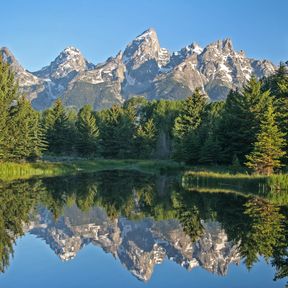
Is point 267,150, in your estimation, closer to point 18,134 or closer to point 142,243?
point 142,243

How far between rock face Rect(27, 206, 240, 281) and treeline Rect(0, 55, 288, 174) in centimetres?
2477

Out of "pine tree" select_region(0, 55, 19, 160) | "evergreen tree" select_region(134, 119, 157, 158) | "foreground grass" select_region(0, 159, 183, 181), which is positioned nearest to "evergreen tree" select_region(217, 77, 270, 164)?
"foreground grass" select_region(0, 159, 183, 181)

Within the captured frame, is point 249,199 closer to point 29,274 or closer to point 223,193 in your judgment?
point 223,193

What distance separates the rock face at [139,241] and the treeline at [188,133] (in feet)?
81.3

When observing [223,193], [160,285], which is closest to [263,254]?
→ [160,285]

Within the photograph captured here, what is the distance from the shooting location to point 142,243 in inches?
776

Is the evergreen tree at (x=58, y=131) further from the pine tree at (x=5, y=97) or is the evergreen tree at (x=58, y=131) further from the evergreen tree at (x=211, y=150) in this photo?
the evergreen tree at (x=211, y=150)

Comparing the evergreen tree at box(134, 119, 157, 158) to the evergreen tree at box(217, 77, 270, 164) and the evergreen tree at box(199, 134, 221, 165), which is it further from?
the evergreen tree at box(199, 134, 221, 165)

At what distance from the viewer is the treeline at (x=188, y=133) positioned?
49263 mm

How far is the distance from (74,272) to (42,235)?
287 inches

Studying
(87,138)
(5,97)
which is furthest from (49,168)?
(87,138)

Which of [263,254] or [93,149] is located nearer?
[263,254]

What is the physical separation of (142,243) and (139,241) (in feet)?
1.49

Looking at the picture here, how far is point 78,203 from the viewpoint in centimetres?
3284
